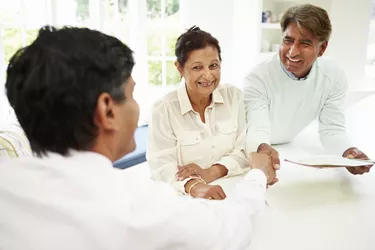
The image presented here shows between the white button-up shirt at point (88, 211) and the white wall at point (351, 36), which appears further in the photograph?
the white wall at point (351, 36)

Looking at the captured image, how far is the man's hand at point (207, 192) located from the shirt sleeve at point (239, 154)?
9.2 inches

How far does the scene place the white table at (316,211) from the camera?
872 mm

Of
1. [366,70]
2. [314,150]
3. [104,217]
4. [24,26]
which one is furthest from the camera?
[366,70]

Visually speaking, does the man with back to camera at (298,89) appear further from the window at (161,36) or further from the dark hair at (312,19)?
the window at (161,36)

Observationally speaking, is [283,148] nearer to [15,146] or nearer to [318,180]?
[318,180]

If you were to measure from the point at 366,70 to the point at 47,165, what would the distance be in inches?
173

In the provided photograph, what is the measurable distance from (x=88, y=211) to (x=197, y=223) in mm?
215

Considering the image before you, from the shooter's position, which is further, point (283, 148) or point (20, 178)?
point (283, 148)

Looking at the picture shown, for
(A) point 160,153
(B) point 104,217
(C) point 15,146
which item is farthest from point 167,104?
(B) point 104,217

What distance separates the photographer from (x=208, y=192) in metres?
1.12

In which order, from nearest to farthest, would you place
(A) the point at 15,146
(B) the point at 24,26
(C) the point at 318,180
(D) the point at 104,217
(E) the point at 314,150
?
(D) the point at 104,217 < (C) the point at 318,180 < (A) the point at 15,146 < (E) the point at 314,150 < (B) the point at 24,26

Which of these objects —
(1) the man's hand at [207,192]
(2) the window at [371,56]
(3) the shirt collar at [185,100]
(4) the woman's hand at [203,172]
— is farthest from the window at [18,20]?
(2) the window at [371,56]

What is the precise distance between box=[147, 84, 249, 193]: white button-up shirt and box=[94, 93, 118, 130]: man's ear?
25.5 inches

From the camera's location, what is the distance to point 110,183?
618 mm
